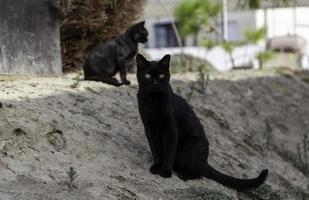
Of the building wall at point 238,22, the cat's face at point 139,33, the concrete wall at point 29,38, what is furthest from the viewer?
the building wall at point 238,22

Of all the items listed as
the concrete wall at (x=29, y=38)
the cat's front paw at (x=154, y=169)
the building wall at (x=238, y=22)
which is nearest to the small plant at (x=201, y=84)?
the concrete wall at (x=29, y=38)

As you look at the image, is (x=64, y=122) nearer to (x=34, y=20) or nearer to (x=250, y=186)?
(x=250, y=186)

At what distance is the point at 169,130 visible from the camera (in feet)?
22.1

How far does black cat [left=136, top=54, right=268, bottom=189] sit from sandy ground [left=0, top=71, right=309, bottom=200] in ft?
0.39

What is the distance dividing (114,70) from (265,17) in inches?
990

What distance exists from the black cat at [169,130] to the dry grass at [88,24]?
3.95 m

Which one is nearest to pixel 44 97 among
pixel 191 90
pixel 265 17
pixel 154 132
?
pixel 154 132

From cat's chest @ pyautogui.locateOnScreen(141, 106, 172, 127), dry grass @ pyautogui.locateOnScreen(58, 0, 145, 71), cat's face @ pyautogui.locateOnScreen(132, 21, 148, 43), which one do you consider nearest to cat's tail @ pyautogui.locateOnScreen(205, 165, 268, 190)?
cat's chest @ pyautogui.locateOnScreen(141, 106, 172, 127)

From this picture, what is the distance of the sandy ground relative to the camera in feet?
19.6

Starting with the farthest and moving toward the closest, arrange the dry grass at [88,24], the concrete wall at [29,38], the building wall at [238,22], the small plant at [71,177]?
the building wall at [238,22]
the dry grass at [88,24]
the concrete wall at [29,38]
the small plant at [71,177]

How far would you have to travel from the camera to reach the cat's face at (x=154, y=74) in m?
6.66

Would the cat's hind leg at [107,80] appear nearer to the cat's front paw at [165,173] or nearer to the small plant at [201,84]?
the small plant at [201,84]

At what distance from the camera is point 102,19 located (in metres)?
11.3

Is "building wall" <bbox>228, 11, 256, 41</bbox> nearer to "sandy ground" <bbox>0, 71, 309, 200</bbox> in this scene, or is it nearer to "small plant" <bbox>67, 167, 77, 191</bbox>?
"sandy ground" <bbox>0, 71, 309, 200</bbox>
